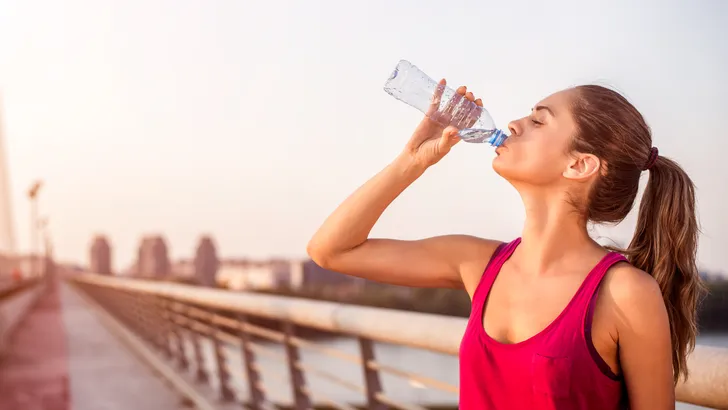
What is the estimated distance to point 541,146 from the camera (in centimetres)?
167

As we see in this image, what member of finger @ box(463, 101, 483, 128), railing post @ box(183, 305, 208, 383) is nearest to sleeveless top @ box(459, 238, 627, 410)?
finger @ box(463, 101, 483, 128)

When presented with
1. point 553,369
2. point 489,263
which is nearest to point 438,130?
point 489,263

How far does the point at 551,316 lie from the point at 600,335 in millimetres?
104

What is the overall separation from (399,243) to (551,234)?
0.47 meters

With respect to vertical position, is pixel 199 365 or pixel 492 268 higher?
pixel 492 268

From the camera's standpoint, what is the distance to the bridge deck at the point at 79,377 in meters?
7.83

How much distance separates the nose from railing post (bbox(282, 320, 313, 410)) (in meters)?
2.94

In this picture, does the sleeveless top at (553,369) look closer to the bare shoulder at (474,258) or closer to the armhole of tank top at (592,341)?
the armhole of tank top at (592,341)

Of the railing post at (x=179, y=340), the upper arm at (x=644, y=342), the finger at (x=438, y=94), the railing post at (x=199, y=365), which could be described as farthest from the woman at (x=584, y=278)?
the railing post at (x=179, y=340)

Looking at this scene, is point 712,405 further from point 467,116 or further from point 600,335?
point 467,116

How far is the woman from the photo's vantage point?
4.73 feet

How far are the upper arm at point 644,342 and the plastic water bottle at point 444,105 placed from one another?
1.61 feet

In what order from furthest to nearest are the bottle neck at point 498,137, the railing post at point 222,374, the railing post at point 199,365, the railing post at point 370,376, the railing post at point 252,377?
the railing post at point 199,365
the railing post at point 222,374
the railing post at point 252,377
the railing post at point 370,376
the bottle neck at point 498,137

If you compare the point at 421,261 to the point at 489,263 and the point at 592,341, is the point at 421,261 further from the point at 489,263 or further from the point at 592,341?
the point at 592,341
